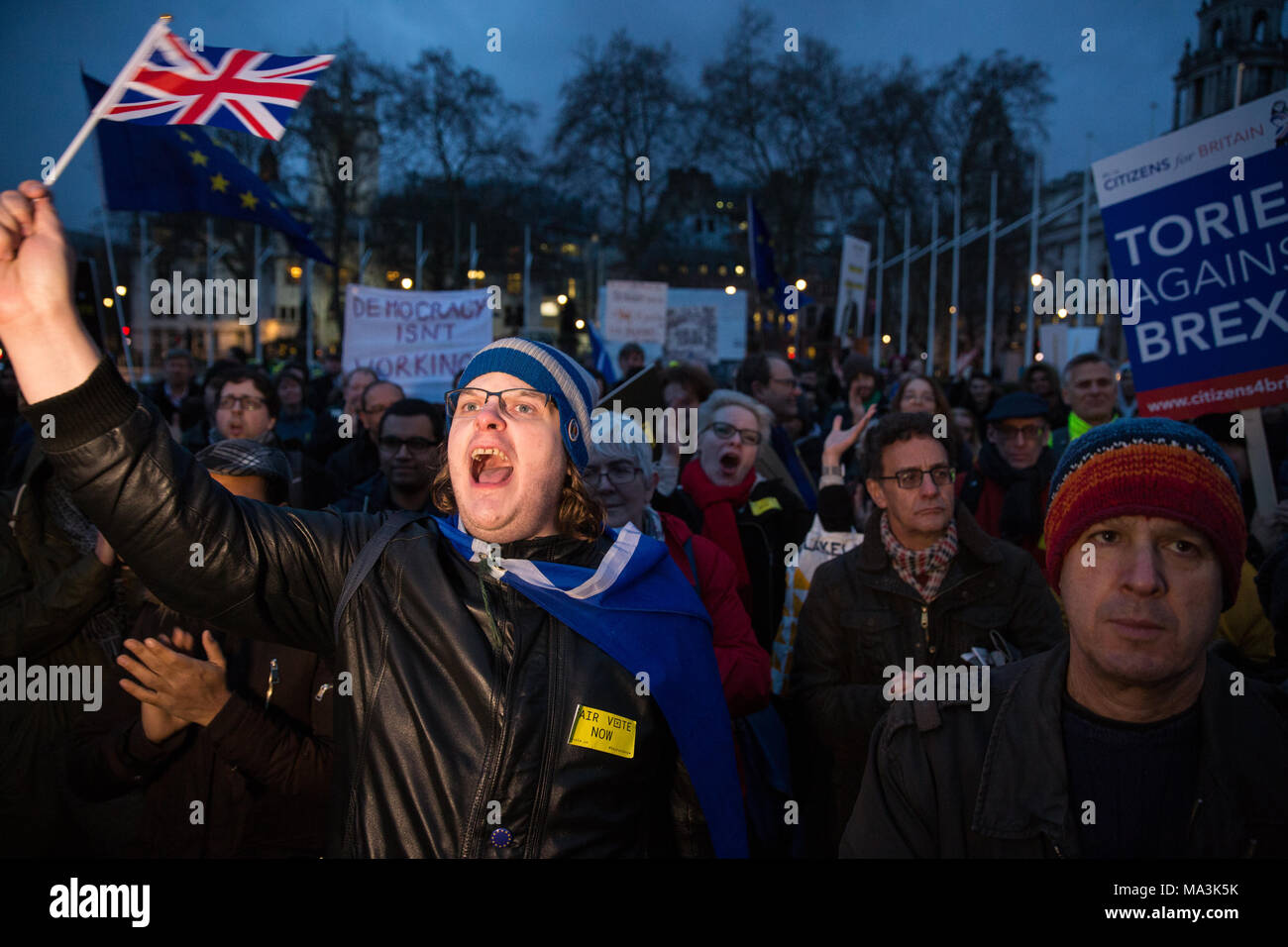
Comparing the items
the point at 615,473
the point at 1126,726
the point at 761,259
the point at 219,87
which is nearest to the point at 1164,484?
the point at 1126,726

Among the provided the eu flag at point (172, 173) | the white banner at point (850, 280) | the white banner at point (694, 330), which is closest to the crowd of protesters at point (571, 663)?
the eu flag at point (172, 173)

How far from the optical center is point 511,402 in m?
2.09

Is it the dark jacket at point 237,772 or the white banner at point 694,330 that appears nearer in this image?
the dark jacket at point 237,772

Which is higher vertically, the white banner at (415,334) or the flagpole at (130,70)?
the white banner at (415,334)

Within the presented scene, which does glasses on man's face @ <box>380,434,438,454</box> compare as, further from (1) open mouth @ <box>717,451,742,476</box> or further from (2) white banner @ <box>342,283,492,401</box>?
(2) white banner @ <box>342,283,492,401</box>

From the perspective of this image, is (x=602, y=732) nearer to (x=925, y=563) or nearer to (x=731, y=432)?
(x=925, y=563)

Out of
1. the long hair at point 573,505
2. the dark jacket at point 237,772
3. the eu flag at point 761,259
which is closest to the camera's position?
the long hair at point 573,505

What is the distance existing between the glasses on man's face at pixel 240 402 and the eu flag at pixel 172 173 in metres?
1.67

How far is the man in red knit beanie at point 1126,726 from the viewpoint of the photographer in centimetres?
167

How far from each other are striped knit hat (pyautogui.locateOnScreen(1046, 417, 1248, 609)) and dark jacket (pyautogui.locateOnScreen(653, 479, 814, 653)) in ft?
8.27

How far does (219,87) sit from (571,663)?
2.25 metres

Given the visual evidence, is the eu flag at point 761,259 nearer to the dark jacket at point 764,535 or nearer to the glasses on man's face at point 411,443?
the dark jacket at point 764,535

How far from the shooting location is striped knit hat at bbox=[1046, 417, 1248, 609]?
170cm
